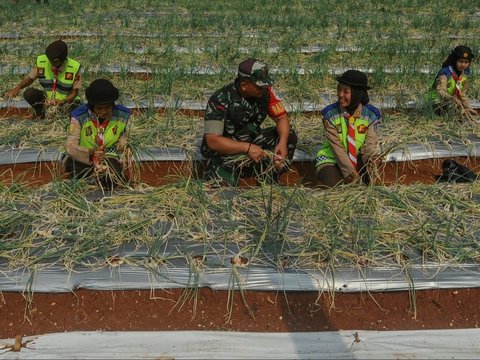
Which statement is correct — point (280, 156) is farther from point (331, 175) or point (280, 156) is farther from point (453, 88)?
point (453, 88)

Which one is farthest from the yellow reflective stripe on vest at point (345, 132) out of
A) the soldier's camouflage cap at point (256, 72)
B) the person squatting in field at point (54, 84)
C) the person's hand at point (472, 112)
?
the person squatting in field at point (54, 84)

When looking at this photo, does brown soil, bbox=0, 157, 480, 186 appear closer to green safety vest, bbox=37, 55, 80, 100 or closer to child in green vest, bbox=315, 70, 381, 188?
child in green vest, bbox=315, 70, 381, 188

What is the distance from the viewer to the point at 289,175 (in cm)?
333

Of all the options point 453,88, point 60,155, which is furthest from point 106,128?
point 453,88

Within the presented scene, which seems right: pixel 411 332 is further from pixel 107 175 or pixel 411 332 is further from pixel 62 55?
pixel 62 55

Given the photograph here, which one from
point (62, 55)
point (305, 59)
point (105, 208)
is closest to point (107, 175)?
point (105, 208)

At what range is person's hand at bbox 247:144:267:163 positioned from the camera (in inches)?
114

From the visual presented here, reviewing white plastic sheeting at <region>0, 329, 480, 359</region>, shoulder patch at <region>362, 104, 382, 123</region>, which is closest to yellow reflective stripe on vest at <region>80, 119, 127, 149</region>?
white plastic sheeting at <region>0, 329, 480, 359</region>

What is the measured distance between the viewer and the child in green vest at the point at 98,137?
2689 millimetres

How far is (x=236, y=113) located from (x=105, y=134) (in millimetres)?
824

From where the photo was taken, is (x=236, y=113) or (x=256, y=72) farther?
(x=236, y=113)

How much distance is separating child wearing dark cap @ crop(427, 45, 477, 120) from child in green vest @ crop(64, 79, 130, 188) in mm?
2476

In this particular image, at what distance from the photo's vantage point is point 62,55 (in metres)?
3.75

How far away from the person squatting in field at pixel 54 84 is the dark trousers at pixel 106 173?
1.09 metres
